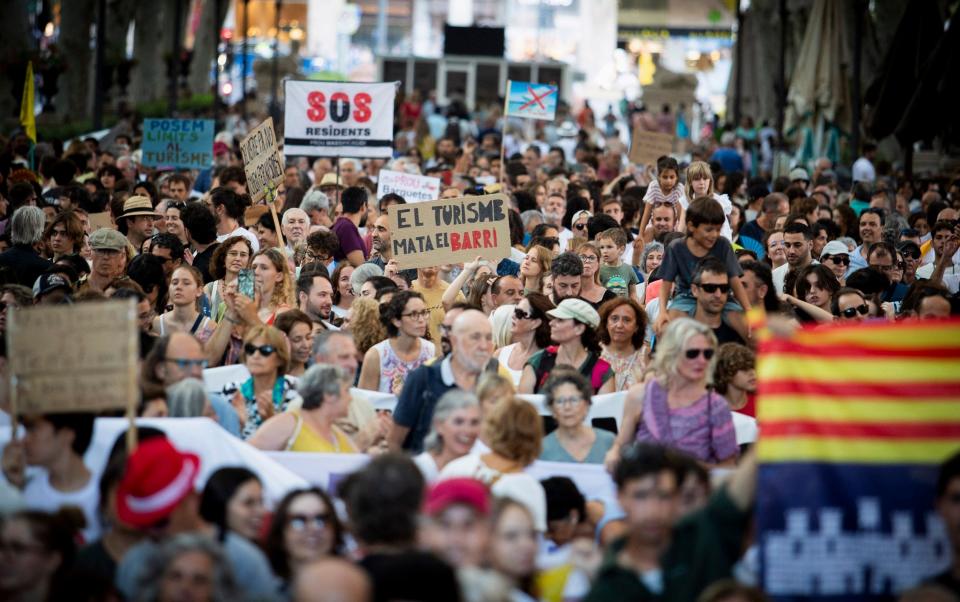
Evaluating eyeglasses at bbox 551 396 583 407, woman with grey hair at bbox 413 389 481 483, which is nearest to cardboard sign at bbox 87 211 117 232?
eyeglasses at bbox 551 396 583 407

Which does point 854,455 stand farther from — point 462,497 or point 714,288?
point 714,288

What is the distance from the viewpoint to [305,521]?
21.6 feet

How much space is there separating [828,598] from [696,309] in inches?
201

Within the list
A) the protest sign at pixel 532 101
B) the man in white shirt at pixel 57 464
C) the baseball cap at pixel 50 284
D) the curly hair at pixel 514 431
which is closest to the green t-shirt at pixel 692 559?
the curly hair at pixel 514 431

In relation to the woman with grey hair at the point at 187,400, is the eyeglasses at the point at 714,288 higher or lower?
higher

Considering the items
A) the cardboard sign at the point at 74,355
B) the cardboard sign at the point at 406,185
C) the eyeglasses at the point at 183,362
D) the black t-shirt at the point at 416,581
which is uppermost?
the cardboard sign at the point at 74,355

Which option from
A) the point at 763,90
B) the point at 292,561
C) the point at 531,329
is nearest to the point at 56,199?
the point at 531,329

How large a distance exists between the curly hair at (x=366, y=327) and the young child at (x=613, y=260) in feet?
9.52

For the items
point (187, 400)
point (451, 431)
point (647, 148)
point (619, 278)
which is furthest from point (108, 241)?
point (647, 148)

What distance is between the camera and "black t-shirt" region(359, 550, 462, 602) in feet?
19.0

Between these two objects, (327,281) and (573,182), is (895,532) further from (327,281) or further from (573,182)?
(573,182)

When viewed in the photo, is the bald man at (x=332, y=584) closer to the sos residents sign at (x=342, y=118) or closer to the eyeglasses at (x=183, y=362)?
the eyeglasses at (x=183, y=362)

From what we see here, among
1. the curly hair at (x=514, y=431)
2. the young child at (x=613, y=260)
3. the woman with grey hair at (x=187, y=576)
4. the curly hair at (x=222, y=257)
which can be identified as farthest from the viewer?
the young child at (x=613, y=260)

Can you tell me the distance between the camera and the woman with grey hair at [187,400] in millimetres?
8273
